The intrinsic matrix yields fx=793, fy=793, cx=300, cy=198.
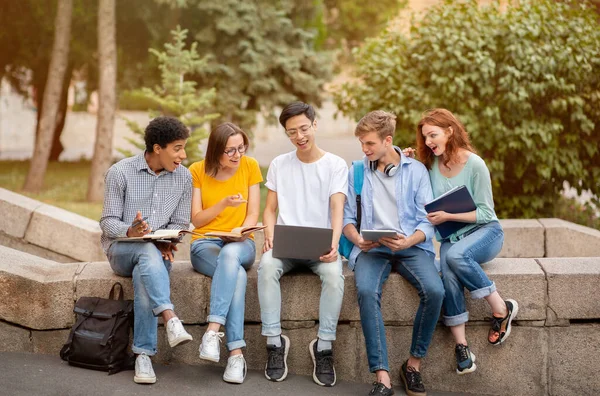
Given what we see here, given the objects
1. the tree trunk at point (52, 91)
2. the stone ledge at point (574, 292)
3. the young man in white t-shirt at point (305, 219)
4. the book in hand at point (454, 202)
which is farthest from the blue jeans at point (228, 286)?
the tree trunk at point (52, 91)

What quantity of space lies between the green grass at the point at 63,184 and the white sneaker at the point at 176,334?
677 centimetres

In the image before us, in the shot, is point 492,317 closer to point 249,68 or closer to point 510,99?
point 510,99

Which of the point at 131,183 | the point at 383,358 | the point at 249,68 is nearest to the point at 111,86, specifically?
the point at 249,68

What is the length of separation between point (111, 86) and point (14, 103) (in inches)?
1007

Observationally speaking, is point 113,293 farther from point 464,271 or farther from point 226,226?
point 464,271

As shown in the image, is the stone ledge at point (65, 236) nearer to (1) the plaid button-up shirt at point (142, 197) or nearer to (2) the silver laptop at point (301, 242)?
(1) the plaid button-up shirt at point (142, 197)

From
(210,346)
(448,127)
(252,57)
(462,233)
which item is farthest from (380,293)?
(252,57)

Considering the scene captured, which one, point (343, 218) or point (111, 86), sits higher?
point (111, 86)

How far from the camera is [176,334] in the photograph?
508 cm

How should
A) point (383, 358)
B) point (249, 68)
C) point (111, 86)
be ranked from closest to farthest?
point (383, 358), point (111, 86), point (249, 68)

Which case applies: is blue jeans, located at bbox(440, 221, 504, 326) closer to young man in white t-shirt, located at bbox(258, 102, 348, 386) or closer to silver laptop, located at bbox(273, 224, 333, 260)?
young man in white t-shirt, located at bbox(258, 102, 348, 386)

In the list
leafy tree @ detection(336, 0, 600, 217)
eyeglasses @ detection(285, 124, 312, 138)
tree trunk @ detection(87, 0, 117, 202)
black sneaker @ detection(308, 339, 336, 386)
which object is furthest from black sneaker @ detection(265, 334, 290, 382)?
tree trunk @ detection(87, 0, 117, 202)

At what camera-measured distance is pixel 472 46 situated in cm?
926

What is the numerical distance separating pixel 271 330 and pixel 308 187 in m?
1.06
